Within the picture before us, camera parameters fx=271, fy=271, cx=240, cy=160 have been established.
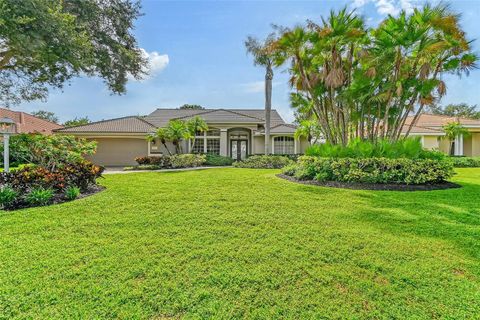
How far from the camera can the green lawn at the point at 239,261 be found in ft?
9.59

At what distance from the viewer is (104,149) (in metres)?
22.7

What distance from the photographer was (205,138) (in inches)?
940

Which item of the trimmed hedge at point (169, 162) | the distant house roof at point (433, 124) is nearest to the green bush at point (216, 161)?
the trimmed hedge at point (169, 162)

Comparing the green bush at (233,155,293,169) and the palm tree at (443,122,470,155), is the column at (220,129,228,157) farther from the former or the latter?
the palm tree at (443,122,470,155)

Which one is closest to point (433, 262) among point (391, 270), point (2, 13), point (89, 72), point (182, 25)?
point (391, 270)

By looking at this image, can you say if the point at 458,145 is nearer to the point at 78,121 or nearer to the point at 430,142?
the point at 430,142

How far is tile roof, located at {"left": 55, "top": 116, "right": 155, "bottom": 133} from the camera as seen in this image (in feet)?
72.3

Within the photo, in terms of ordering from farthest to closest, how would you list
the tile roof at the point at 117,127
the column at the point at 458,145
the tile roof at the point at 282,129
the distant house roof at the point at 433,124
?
the distant house roof at the point at 433,124 → the column at the point at 458,145 → the tile roof at the point at 282,129 → the tile roof at the point at 117,127

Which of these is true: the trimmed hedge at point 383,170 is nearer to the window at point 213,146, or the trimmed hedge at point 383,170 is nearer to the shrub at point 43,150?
the shrub at point 43,150

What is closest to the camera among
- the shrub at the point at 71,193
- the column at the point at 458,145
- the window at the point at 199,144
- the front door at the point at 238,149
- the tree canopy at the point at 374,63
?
the shrub at the point at 71,193

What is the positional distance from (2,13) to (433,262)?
46.2ft

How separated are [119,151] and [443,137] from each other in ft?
97.1

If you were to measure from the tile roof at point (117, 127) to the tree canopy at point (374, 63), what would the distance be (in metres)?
14.1

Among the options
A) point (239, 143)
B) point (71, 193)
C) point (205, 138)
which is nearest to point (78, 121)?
point (205, 138)
